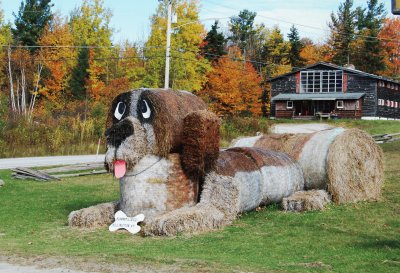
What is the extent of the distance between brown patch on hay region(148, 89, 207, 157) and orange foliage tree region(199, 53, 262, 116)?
48.3 metres

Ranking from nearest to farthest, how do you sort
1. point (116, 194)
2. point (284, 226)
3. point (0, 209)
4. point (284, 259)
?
point (284, 259) < point (284, 226) < point (0, 209) < point (116, 194)

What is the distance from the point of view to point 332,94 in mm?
67875

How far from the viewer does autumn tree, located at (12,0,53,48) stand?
68.1m

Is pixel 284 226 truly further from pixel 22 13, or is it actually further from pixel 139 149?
pixel 22 13

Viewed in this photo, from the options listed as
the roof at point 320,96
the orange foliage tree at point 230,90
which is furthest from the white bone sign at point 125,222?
the roof at point 320,96

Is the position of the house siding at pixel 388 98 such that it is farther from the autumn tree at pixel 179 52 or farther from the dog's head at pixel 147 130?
the dog's head at pixel 147 130

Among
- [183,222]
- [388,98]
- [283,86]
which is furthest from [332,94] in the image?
[183,222]

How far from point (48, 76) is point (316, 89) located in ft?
94.9

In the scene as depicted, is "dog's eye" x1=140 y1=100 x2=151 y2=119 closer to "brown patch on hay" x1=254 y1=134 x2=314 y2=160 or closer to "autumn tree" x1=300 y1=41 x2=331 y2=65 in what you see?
"brown patch on hay" x1=254 y1=134 x2=314 y2=160

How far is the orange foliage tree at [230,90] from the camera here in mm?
63469

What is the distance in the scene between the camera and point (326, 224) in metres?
11.9

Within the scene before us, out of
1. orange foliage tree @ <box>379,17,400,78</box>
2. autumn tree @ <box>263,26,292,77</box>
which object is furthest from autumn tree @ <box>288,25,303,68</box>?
orange foliage tree @ <box>379,17,400,78</box>

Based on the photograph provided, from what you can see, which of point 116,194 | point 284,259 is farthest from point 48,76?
point 284,259

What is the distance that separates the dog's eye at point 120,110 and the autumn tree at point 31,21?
57.2 meters
